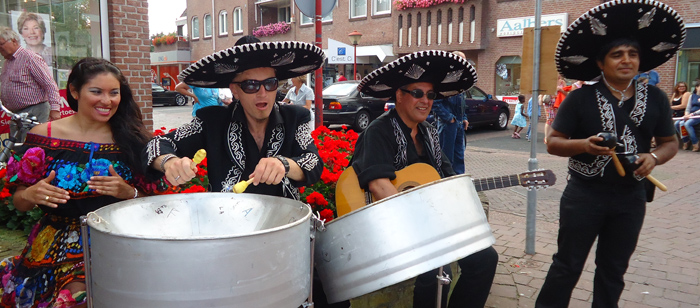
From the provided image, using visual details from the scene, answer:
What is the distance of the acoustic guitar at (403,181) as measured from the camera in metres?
2.71

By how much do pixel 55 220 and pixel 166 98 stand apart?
27526 mm

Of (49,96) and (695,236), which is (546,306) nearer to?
(695,236)

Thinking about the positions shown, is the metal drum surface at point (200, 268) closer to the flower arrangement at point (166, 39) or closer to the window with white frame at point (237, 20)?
the window with white frame at point (237, 20)

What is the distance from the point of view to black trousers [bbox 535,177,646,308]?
107 inches

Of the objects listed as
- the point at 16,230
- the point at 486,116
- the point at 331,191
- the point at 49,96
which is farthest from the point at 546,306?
the point at 486,116

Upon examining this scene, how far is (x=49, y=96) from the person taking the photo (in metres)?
5.49

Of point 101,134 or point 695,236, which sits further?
point 695,236

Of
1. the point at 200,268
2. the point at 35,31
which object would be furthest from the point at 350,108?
the point at 200,268

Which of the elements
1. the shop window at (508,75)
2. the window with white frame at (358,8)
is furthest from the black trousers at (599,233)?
the window with white frame at (358,8)

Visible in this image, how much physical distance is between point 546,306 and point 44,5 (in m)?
6.88

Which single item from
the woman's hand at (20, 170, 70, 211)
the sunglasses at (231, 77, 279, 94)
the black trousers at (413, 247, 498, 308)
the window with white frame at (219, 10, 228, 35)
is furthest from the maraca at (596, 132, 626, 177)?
the window with white frame at (219, 10, 228, 35)

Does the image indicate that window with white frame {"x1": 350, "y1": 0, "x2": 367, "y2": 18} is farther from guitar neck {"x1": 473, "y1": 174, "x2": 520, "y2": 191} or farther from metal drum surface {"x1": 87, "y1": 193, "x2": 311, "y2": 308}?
metal drum surface {"x1": 87, "y1": 193, "x2": 311, "y2": 308}

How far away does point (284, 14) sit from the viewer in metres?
32.1

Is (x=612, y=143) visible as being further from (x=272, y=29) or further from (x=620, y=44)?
(x=272, y=29)
